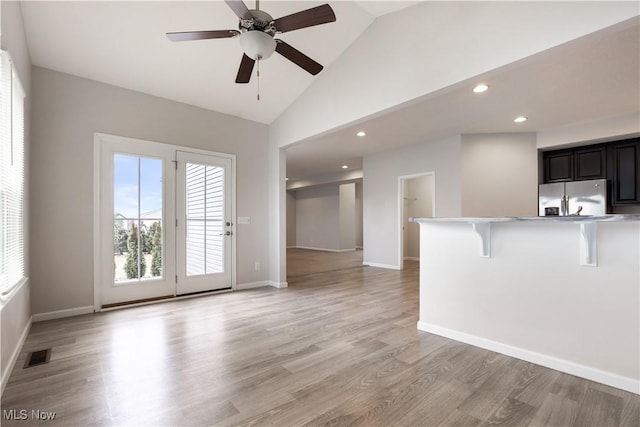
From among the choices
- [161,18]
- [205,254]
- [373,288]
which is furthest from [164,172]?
[373,288]

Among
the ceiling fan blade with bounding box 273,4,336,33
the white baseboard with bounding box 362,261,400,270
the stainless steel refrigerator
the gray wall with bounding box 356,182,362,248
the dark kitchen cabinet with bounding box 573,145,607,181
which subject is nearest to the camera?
the ceiling fan blade with bounding box 273,4,336,33

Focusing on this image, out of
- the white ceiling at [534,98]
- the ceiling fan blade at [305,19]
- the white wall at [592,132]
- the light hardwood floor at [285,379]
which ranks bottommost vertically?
the light hardwood floor at [285,379]

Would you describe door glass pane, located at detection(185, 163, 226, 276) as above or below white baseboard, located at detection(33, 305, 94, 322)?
above

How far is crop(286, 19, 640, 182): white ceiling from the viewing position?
2.70 metres

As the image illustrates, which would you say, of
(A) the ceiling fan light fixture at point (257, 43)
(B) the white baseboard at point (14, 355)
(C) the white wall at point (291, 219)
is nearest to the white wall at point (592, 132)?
(A) the ceiling fan light fixture at point (257, 43)

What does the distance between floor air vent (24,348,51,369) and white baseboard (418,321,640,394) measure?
329 cm

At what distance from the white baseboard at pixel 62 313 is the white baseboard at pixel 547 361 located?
385 cm

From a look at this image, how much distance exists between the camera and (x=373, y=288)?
484cm

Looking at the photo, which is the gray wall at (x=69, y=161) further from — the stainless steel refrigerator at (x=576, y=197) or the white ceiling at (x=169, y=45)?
the stainless steel refrigerator at (x=576, y=197)

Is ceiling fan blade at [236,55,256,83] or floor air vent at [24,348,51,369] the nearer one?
floor air vent at [24,348,51,369]

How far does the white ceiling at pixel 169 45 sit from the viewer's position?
9.48 feet

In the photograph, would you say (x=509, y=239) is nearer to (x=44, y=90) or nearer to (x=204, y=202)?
(x=204, y=202)

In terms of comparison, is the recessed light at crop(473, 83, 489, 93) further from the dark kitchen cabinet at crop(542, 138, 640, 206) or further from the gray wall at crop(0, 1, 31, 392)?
the gray wall at crop(0, 1, 31, 392)

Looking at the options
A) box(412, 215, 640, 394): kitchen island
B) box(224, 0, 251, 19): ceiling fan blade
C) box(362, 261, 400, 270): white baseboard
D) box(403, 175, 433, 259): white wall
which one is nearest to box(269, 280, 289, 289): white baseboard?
box(412, 215, 640, 394): kitchen island
